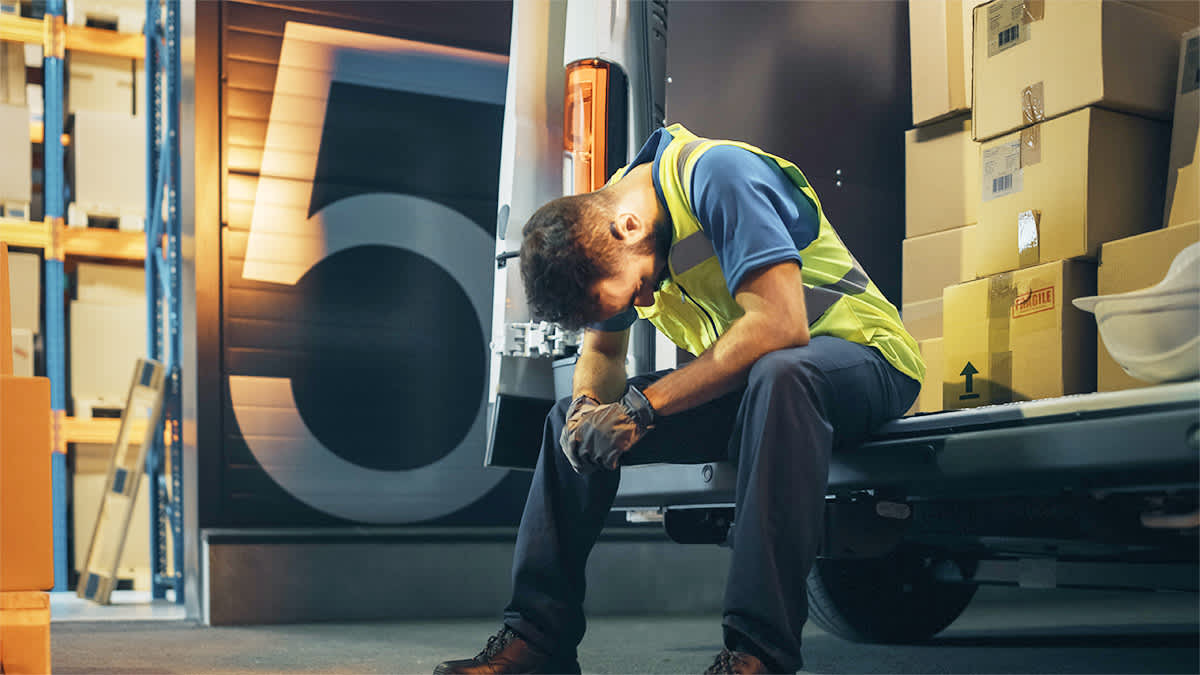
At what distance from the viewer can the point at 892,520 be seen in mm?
2188

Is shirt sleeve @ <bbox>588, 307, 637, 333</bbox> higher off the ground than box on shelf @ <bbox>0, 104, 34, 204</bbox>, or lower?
lower

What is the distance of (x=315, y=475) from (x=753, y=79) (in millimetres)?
2232

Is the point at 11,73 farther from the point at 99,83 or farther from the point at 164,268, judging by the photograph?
the point at 164,268

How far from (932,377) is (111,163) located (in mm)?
5361

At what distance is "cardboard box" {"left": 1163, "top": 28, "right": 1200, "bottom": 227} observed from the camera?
2328 mm

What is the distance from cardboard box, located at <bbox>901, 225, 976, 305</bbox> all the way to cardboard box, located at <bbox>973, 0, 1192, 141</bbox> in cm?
37

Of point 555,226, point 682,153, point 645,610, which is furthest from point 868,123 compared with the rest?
point 645,610

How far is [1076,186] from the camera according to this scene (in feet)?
7.76

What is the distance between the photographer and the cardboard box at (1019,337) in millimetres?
2352

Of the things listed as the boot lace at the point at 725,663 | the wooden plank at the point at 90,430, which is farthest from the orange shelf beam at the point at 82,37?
the boot lace at the point at 725,663

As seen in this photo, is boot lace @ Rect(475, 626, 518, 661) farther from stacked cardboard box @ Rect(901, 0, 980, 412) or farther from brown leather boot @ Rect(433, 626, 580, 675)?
stacked cardboard box @ Rect(901, 0, 980, 412)

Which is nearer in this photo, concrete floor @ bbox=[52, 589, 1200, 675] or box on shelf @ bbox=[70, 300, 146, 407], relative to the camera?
concrete floor @ bbox=[52, 589, 1200, 675]

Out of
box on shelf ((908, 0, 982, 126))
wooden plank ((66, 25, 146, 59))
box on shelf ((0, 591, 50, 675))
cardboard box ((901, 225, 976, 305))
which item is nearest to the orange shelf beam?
wooden plank ((66, 25, 146, 59))

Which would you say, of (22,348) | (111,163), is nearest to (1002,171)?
(22,348)
